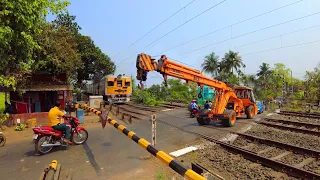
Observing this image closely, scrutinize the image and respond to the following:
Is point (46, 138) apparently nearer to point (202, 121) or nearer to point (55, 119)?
point (55, 119)

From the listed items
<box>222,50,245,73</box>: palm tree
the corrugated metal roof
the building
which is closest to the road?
the corrugated metal roof

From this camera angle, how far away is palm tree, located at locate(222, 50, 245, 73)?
62.1 m

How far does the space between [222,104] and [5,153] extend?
10610 mm

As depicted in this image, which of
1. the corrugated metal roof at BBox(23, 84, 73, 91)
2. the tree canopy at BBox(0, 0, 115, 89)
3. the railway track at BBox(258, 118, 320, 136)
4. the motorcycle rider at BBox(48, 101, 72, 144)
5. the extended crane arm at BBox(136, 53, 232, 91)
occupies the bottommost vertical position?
the railway track at BBox(258, 118, 320, 136)

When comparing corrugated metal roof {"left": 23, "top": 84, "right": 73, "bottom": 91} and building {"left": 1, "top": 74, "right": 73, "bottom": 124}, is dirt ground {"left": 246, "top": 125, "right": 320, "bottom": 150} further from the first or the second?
building {"left": 1, "top": 74, "right": 73, "bottom": 124}

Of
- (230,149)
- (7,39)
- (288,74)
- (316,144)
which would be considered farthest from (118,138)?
(288,74)

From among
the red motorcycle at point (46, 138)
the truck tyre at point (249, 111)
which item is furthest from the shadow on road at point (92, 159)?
the truck tyre at point (249, 111)

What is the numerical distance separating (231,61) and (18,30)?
57.5 meters

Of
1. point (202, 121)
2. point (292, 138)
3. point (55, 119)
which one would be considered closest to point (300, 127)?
point (292, 138)

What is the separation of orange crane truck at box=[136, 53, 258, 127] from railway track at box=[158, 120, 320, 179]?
279cm

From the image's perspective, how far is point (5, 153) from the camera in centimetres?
872

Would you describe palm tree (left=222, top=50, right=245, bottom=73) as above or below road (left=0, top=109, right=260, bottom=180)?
above

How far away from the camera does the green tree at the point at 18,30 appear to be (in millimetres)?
9508

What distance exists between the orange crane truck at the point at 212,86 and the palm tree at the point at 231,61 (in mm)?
47399
